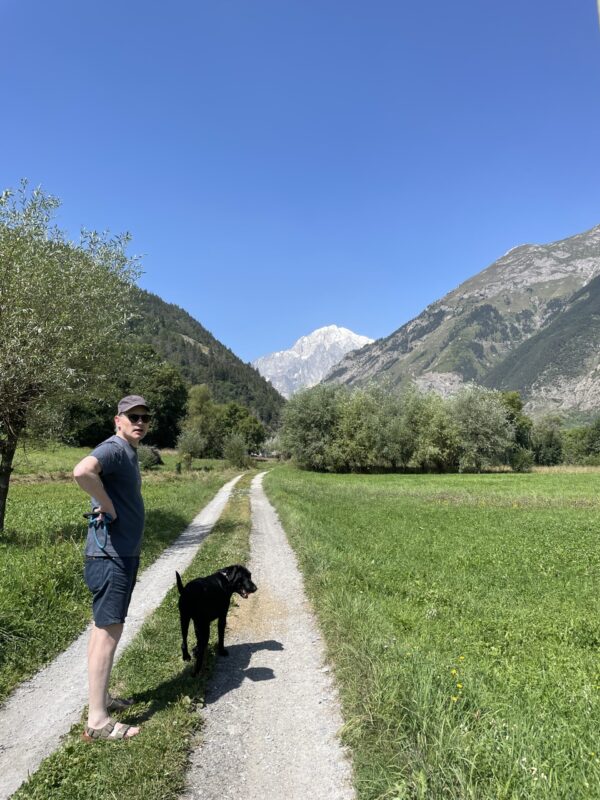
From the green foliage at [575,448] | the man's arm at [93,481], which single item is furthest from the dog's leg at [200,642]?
the green foliage at [575,448]

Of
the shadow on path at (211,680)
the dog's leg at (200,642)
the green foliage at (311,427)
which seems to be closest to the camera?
the shadow on path at (211,680)

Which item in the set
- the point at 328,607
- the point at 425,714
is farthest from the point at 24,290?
the point at 425,714

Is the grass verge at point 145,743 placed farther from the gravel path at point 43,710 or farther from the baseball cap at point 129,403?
the baseball cap at point 129,403

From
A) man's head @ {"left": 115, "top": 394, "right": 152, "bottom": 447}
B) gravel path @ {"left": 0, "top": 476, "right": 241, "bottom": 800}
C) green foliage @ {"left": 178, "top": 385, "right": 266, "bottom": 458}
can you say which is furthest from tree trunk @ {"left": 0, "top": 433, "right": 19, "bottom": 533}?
green foliage @ {"left": 178, "top": 385, "right": 266, "bottom": 458}

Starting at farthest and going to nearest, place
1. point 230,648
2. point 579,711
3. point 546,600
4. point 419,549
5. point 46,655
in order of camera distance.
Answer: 1. point 419,549
2. point 546,600
3. point 230,648
4. point 46,655
5. point 579,711

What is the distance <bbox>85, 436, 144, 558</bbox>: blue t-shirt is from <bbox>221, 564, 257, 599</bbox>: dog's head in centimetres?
233

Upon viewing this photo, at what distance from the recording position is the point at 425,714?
4.77m

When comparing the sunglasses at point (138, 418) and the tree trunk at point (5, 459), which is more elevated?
the sunglasses at point (138, 418)

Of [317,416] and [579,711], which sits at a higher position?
[317,416]

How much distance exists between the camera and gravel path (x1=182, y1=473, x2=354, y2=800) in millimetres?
4488

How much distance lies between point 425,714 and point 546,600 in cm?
773

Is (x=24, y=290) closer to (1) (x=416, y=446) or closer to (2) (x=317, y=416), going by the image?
(2) (x=317, y=416)

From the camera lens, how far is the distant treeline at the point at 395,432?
69562 millimetres

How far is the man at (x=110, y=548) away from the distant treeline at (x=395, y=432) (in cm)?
6349
